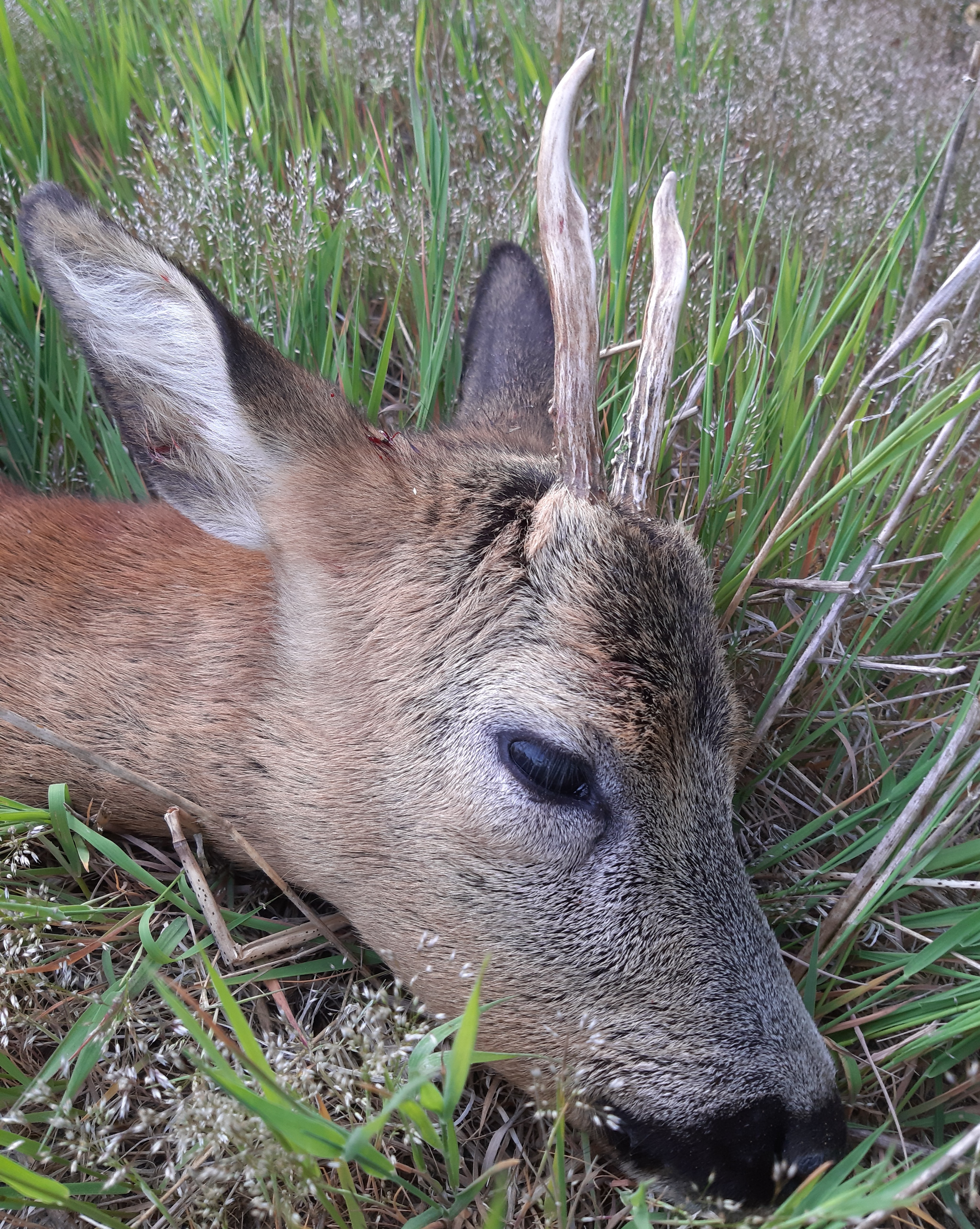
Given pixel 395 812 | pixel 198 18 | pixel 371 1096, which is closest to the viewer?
pixel 371 1096

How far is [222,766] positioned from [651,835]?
1012 millimetres

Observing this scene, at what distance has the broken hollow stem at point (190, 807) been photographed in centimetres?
Answer: 224

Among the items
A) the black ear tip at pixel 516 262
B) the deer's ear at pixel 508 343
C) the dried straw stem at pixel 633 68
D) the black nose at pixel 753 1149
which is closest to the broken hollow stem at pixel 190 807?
the black nose at pixel 753 1149

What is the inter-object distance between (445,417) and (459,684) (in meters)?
1.78

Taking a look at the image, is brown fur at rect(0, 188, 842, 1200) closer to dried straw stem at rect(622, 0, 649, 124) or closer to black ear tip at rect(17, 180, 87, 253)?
black ear tip at rect(17, 180, 87, 253)

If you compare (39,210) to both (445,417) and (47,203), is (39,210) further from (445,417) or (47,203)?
(445,417)

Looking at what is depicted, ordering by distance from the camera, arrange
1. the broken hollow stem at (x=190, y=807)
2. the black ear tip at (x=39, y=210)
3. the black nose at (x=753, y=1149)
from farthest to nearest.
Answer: the black ear tip at (x=39, y=210) → the broken hollow stem at (x=190, y=807) → the black nose at (x=753, y=1149)

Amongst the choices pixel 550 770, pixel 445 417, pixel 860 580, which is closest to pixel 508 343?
pixel 445 417

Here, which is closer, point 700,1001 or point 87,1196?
point 87,1196

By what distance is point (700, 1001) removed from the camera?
2.00 meters

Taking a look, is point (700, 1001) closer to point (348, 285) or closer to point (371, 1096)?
point (371, 1096)

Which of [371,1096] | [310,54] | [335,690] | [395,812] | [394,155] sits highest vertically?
[310,54]

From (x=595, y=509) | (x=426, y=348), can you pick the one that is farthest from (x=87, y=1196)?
(x=426, y=348)

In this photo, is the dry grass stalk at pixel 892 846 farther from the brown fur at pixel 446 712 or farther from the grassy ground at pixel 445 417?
the brown fur at pixel 446 712
